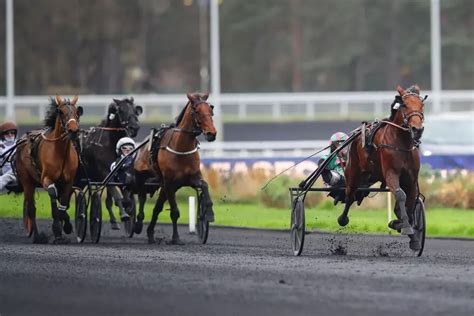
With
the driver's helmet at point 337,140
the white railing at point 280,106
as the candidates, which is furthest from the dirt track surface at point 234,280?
the white railing at point 280,106

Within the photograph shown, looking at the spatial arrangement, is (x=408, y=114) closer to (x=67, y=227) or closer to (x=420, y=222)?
(x=420, y=222)

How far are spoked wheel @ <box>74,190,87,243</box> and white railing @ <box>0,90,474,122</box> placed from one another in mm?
28093

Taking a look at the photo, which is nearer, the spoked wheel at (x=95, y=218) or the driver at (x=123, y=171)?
the spoked wheel at (x=95, y=218)

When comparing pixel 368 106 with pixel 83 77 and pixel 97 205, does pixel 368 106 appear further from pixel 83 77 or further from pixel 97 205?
pixel 97 205

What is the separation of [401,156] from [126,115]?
5995mm

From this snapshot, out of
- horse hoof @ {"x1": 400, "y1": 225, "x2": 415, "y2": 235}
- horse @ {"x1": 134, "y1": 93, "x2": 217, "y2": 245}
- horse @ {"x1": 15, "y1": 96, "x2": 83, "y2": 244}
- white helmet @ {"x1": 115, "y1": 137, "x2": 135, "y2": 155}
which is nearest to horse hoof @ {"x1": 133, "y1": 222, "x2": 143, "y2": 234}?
horse @ {"x1": 134, "y1": 93, "x2": 217, "y2": 245}

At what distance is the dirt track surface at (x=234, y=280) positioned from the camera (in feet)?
36.4

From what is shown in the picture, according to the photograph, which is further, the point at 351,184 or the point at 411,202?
the point at 351,184

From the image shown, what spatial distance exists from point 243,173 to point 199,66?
46.8 metres

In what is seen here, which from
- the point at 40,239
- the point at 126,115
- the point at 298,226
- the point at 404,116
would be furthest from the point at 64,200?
the point at 404,116

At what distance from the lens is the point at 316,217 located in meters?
22.7

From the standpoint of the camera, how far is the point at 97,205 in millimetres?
19312

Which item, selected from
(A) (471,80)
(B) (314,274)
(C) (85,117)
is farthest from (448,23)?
(B) (314,274)

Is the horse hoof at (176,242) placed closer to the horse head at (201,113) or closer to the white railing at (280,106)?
the horse head at (201,113)
